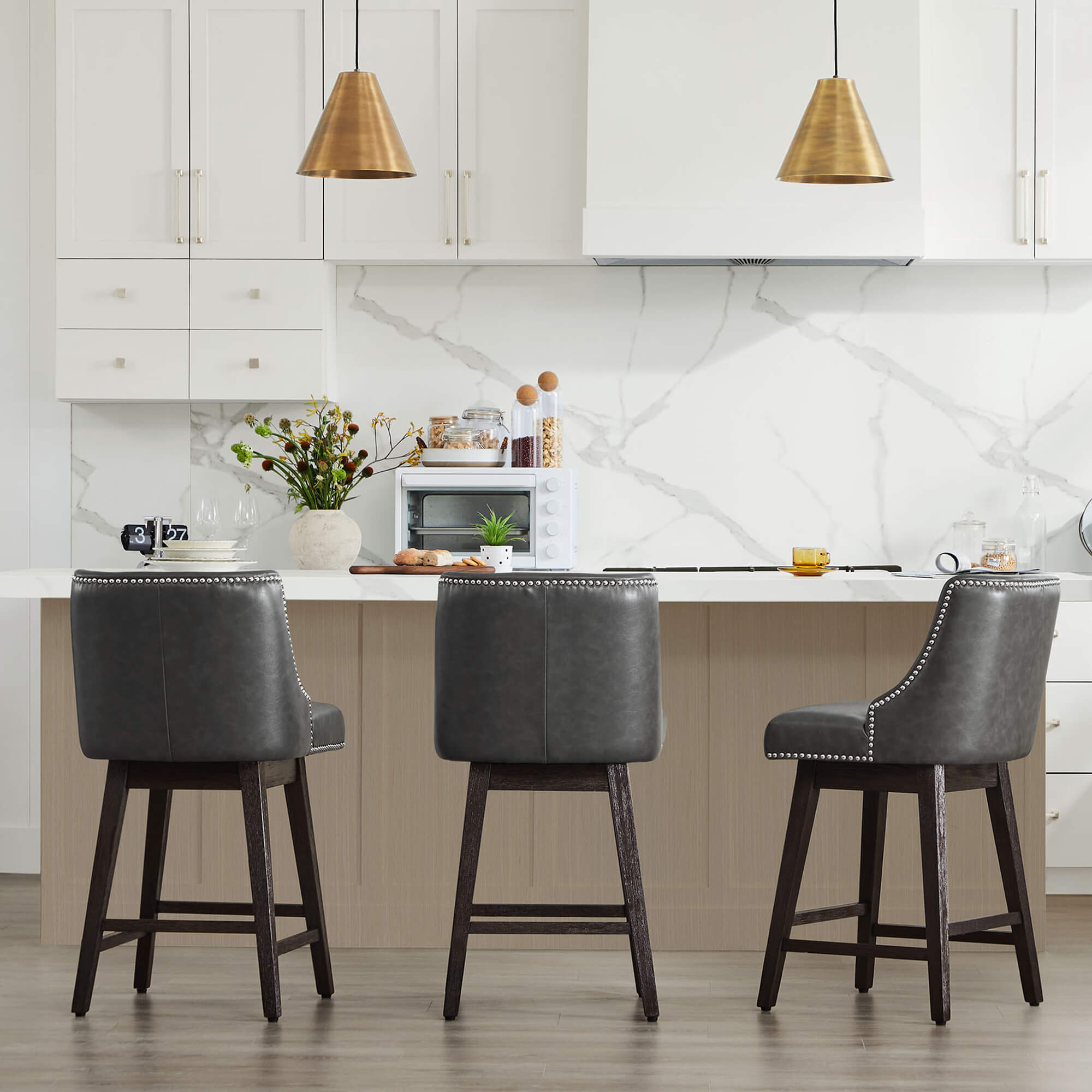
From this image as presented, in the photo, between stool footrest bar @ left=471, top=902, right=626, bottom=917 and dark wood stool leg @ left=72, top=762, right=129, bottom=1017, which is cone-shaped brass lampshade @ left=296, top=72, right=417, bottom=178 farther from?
stool footrest bar @ left=471, top=902, right=626, bottom=917

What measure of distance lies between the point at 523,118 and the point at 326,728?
2.21m

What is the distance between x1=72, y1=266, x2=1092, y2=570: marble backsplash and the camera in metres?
4.29

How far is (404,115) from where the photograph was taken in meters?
3.99

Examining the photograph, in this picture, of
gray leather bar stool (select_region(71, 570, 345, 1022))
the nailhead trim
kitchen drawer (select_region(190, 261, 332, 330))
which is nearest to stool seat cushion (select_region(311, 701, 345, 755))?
gray leather bar stool (select_region(71, 570, 345, 1022))

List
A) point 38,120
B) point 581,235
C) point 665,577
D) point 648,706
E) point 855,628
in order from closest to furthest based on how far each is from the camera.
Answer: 1. point 648,706
2. point 665,577
3. point 855,628
4. point 581,235
5. point 38,120

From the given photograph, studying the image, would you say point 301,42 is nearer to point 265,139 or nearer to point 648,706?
point 265,139

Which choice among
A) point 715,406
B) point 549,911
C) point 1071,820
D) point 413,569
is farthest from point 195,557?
point 1071,820

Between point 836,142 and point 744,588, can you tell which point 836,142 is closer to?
point 836,142

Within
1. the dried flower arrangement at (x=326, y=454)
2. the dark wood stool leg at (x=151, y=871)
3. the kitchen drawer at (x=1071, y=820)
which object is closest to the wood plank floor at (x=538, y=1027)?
the dark wood stool leg at (x=151, y=871)

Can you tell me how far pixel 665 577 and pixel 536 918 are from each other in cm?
81

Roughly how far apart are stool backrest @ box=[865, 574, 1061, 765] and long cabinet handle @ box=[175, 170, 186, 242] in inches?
103

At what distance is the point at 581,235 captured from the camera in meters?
3.91

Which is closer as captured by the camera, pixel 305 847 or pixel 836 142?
pixel 305 847

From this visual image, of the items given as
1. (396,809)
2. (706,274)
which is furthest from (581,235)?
(396,809)
